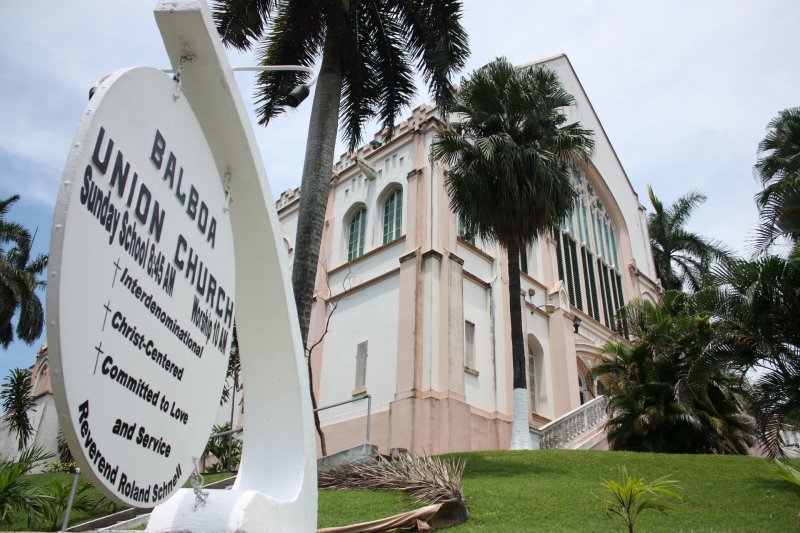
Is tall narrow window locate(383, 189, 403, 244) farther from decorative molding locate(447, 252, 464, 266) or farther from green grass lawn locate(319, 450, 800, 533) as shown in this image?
green grass lawn locate(319, 450, 800, 533)

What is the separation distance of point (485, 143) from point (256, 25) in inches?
239

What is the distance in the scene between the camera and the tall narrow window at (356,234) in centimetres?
2369

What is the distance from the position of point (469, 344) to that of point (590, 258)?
1284cm

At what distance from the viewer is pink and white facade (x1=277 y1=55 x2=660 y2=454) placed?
18.0 meters

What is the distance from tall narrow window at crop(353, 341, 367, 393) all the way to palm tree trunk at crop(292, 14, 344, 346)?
9387 mm

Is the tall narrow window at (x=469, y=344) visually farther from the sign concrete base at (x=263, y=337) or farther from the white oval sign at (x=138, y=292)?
the white oval sign at (x=138, y=292)

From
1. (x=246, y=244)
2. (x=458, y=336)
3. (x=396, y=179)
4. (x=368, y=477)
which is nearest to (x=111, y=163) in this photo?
(x=246, y=244)

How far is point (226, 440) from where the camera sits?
15812 mm

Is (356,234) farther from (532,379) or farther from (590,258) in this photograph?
(590,258)

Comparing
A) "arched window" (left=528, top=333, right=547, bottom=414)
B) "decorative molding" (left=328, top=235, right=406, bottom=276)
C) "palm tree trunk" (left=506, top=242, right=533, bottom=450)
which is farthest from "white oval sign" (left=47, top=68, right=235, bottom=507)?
"arched window" (left=528, top=333, right=547, bottom=414)

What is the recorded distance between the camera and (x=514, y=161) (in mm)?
15531

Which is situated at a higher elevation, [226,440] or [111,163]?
[226,440]

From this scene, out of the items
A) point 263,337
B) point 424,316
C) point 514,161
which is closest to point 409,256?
point 424,316

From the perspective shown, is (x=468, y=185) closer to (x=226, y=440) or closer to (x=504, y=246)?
(x=504, y=246)
